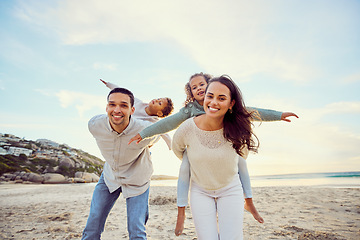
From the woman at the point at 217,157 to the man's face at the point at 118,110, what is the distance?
91cm

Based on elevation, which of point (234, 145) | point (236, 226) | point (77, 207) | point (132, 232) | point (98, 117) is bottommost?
point (77, 207)

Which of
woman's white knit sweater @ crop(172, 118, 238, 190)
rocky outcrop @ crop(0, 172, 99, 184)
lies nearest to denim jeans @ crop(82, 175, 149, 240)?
woman's white knit sweater @ crop(172, 118, 238, 190)

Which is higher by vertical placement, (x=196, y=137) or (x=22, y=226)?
(x=196, y=137)

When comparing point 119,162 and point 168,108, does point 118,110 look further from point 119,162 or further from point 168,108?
point 168,108

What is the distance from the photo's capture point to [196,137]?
8.50 ft

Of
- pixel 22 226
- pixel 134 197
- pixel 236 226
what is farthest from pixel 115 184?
pixel 22 226

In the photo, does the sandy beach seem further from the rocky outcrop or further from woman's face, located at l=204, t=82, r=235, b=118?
the rocky outcrop

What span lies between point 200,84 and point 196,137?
1430 millimetres

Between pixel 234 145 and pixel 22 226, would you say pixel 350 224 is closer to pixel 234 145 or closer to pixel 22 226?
pixel 234 145

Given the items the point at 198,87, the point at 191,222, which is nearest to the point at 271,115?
the point at 198,87

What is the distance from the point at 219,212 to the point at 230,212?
13 cm

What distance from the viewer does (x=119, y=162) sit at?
3.12 meters

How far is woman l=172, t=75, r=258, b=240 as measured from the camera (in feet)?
7.97

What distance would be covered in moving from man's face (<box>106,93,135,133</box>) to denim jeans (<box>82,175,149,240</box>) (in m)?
0.98
